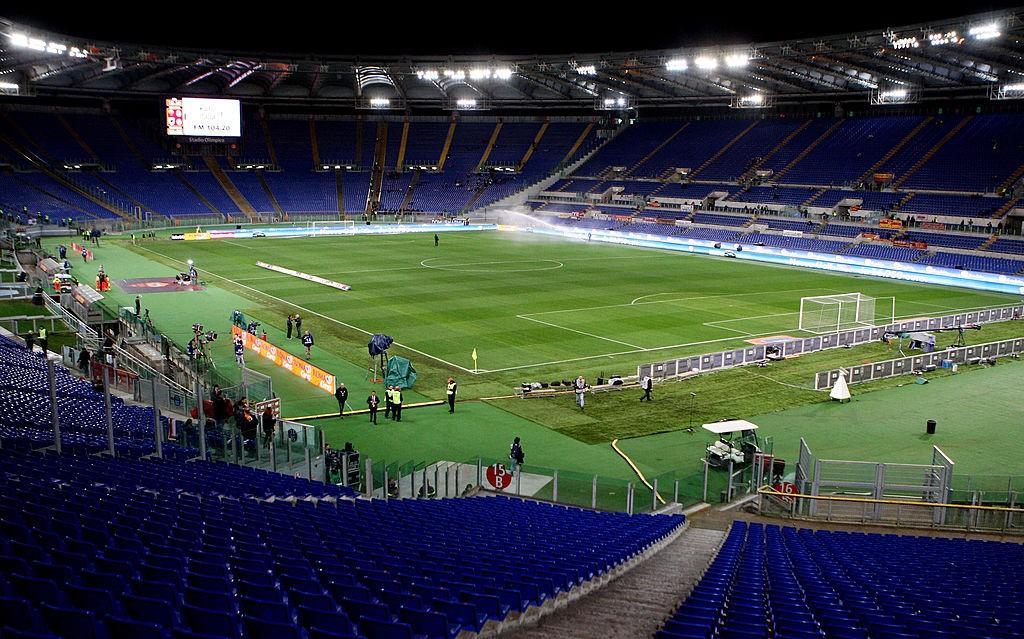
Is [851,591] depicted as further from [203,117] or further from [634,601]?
[203,117]

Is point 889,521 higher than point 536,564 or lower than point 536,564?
lower

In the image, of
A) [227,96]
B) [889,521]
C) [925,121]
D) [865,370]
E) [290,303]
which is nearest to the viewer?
[889,521]

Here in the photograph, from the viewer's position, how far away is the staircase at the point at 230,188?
100875mm

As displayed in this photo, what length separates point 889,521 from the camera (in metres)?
19.7

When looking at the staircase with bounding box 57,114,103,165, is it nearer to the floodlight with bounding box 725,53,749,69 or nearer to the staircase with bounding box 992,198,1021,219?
the floodlight with bounding box 725,53,749,69

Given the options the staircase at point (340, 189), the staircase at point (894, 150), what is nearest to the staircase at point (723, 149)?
the staircase at point (894, 150)

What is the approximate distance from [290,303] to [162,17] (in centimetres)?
3903

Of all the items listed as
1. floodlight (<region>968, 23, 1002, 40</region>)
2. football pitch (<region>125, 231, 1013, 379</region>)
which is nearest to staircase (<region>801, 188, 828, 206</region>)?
football pitch (<region>125, 231, 1013, 379</region>)

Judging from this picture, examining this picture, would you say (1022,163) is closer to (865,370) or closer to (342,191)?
(865,370)

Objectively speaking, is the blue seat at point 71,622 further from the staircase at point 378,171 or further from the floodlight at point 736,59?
the staircase at point 378,171

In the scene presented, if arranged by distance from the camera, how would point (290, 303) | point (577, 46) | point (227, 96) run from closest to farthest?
point (290, 303) < point (577, 46) < point (227, 96)

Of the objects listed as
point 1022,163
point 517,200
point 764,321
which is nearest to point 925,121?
point 1022,163

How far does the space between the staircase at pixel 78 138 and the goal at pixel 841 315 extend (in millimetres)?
84404

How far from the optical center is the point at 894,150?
3292 inches
